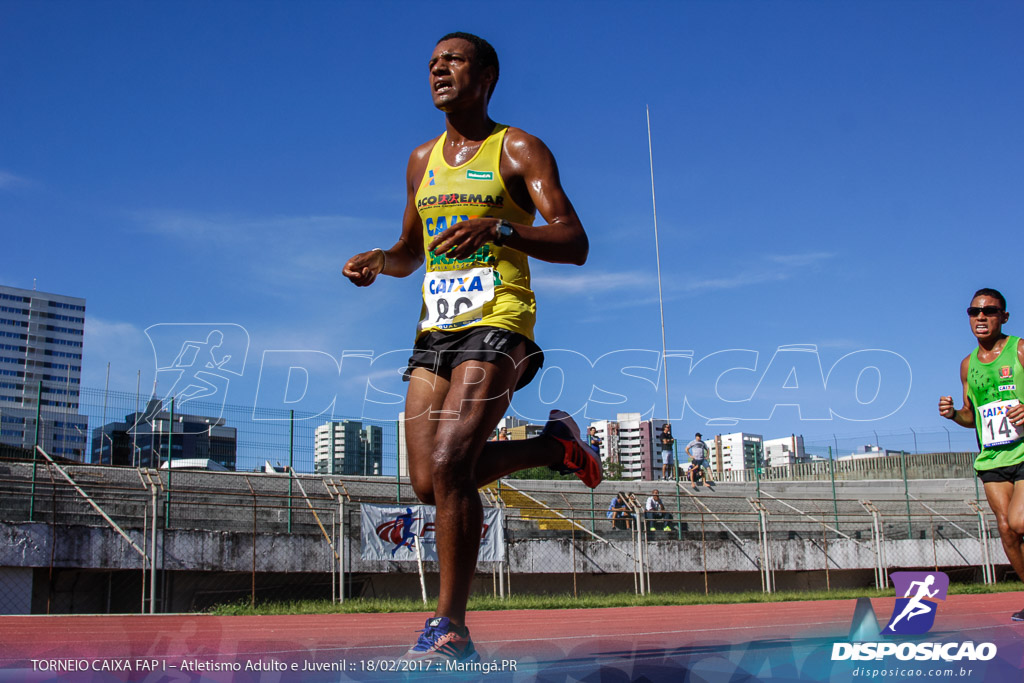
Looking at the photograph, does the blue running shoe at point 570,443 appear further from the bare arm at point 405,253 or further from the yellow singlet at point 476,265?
the bare arm at point 405,253

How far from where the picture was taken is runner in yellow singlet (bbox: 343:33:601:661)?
11.2 feet

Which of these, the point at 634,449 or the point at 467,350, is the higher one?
the point at 634,449

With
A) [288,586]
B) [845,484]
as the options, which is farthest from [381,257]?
[845,484]

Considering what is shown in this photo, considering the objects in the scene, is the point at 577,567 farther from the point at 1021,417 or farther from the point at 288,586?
the point at 1021,417

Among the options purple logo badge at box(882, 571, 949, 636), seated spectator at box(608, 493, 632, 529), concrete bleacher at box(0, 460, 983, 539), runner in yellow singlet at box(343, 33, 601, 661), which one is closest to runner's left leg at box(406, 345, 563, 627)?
runner in yellow singlet at box(343, 33, 601, 661)

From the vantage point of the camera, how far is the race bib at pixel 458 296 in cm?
368

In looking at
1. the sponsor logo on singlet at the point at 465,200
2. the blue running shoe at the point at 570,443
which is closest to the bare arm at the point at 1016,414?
the blue running shoe at the point at 570,443

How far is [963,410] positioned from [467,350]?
457cm

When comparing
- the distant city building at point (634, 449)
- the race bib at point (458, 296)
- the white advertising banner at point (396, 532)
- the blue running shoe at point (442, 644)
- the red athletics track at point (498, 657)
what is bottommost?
the red athletics track at point (498, 657)

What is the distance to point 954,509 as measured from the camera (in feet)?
92.8

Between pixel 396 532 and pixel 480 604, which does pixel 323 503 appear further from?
pixel 480 604

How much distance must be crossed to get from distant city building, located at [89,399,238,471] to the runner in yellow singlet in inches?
512

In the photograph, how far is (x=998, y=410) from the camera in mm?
6297

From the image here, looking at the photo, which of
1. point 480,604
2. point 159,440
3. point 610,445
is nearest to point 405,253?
point 480,604
